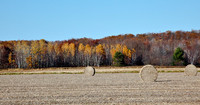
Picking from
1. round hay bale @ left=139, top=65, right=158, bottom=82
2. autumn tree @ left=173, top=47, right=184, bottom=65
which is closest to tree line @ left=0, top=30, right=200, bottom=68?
autumn tree @ left=173, top=47, right=184, bottom=65

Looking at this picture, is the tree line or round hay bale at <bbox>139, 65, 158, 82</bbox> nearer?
round hay bale at <bbox>139, 65, 158, 82</bbox>

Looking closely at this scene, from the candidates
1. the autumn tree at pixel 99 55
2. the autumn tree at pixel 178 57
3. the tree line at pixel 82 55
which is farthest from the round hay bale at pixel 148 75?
the autumn tree at pixel 99 55

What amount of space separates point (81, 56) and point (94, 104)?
3362 inches

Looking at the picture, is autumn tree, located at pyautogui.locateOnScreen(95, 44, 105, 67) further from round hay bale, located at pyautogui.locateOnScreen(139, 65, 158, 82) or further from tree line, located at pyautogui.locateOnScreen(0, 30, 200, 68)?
round hay bale, located at pyautogui.locateOnScreen(139, 65, 158, 82)

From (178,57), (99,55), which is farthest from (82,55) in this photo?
(178,57)

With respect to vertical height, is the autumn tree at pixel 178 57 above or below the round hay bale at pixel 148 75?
above

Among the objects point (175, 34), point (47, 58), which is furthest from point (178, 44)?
point (47, 58)

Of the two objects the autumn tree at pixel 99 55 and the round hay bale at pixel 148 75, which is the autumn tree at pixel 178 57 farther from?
the round hay bale at pixel 148 75

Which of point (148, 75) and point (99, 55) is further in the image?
point (99, 55)

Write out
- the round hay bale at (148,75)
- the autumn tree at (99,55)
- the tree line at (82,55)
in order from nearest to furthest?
the round hay bale at (148,75), the tree line at (82,55), the autumn tree at (99,55)

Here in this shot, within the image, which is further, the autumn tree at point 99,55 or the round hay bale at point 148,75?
the autumn tree at point 99,55

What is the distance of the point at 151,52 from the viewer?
4075 inches

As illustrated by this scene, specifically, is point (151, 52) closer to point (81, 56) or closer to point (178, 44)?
point (178, 44)

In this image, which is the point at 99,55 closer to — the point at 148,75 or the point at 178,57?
the point at 178,57
